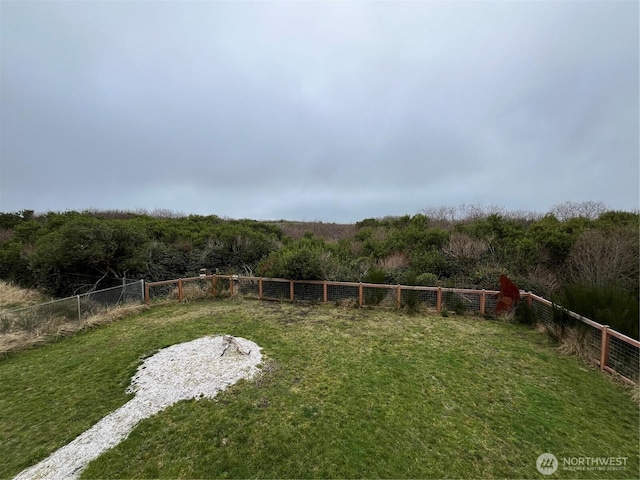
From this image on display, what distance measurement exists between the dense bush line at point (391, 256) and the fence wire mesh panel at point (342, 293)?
0.68 metres

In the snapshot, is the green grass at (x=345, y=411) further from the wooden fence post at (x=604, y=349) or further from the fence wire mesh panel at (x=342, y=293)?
the fence wire mesh panel at (x=342, y=293)

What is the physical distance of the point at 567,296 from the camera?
6586mm

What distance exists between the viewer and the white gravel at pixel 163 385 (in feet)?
10.2

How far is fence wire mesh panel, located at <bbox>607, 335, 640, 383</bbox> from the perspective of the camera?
4.64m

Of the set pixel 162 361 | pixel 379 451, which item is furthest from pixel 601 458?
pixel 162 361

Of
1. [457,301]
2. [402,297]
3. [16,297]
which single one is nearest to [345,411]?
[402,297]

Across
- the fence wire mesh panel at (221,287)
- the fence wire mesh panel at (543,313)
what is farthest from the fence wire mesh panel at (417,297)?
the fence wire mesh panel at (221,287)

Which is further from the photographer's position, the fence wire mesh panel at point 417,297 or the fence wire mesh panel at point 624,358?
the fence wire mesh panel at point 417,297

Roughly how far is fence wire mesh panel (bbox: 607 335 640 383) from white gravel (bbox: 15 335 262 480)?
20.9 feet

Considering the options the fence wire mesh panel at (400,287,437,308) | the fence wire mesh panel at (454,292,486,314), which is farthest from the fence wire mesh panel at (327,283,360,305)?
the fence wire mesh panel at (454,292,486,314)

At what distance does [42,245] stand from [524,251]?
18.3 m

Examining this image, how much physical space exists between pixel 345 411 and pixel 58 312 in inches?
317

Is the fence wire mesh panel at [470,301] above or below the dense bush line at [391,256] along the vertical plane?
below

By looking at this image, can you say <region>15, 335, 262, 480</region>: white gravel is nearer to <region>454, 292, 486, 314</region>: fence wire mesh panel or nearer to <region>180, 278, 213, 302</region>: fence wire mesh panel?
<region>180, 278, 213, 302</region>: fence wire mesh panel
